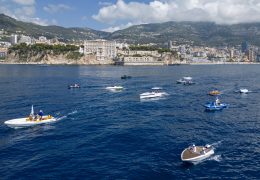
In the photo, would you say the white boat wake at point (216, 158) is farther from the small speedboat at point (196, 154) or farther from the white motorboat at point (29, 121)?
the white motorboat at point (29, 121)

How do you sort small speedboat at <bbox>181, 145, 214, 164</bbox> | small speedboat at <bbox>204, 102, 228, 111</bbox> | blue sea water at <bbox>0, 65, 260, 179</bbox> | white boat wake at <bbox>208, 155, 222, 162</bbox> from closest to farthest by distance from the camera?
1. blue sea water at <bbox>0, 65, 260, 179</bbox>
2. small speedboat at <bbox>181, 145, 214, 164</bbox>
3. white boat wake at <bbox>208, 155, 222, 162</bbox>
4. small speedboat at <bbox>204, 102, 228, 111</bbox>

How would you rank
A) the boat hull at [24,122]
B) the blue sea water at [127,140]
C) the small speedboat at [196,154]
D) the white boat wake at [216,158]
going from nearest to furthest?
the blue sea water at [127,140], the small speedboat at [196,154], the white boat wake at [216,158], the boat hull at [24,122]

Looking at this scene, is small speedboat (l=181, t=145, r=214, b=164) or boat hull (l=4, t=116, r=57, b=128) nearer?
small speedboat (l=181, t=145, r=214, b=164)

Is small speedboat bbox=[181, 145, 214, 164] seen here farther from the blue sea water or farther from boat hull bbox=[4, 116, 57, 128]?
boat hull bbox=[4, 116, 57, 128]

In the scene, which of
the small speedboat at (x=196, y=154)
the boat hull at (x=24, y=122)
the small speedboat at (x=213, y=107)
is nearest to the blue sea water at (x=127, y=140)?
the small speedboat at (x=196, y=154)

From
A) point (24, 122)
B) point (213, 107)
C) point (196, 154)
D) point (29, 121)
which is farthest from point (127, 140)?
point (213, 107)

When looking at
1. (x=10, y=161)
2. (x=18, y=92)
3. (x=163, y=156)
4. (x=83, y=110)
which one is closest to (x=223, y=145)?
(x=163, y=156)

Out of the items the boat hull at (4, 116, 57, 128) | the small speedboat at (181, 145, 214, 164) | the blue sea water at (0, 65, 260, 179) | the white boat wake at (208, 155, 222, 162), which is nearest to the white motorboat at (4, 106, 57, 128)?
the boat hull at (4, 116, 57, 128)

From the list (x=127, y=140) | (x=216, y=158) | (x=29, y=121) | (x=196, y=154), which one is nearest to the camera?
(x=196, y=154)

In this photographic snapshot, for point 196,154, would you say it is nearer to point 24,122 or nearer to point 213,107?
point 24,122
